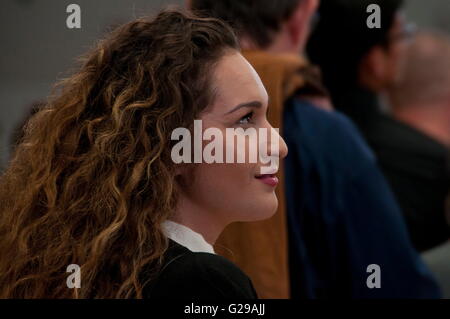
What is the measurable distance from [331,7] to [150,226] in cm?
146

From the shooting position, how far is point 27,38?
15.7 feet

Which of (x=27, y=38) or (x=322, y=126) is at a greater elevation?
(x=27, y=38)

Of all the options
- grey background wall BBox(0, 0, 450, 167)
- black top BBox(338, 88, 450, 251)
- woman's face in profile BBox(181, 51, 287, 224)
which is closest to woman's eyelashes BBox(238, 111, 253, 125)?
woman's face in profile BBox(181, 51, 287, 224)

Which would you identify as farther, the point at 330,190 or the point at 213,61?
the point at 330,190

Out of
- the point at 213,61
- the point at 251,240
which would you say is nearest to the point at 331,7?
the point at 251,240

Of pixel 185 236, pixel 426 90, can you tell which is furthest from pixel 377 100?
pixel 185 236

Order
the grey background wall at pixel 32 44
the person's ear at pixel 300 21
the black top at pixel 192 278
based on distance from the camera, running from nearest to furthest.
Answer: the black top at pixel 192 278 → the person's ear at pixel 300 21 → the grey background wall at pixel 32 44

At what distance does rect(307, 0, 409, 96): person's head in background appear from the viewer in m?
2.76

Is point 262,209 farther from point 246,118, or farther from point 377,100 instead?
point 377,100

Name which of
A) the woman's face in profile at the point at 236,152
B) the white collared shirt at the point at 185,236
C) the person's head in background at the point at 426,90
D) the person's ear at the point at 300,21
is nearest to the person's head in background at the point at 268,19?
the person's ear at the point at 300,21

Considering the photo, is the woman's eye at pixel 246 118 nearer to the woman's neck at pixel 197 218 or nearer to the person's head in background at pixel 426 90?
the woman's neck at pixel 197 218

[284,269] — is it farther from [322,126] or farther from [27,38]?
[27,38]

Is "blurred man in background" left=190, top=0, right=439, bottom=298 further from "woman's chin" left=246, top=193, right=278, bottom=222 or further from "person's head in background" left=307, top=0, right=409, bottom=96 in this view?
"woman's chin" left=246, top=193, right=278, bottom=222

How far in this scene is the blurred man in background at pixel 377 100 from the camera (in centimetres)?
286
